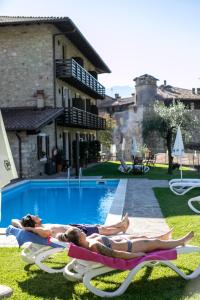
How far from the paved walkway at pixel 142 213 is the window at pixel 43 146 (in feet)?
21.8

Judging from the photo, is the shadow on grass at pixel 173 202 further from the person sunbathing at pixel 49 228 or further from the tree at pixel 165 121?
A: the tree at pixel 165 121

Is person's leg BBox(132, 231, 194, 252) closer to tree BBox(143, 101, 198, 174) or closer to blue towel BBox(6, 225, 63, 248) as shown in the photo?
blue towel BBox(6, 225, 63, 248)

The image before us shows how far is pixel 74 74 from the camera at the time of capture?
73.2ft

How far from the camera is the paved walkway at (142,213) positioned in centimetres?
732

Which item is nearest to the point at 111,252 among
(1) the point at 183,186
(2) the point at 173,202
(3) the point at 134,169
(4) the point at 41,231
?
(4) the point at 41,231

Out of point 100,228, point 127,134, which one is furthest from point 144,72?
point 100,228

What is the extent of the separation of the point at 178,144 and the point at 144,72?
32195mm

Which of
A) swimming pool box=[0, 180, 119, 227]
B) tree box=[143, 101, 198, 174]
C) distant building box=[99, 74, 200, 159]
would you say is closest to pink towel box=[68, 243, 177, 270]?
swimming pool box=[0, 180, 119, 227]

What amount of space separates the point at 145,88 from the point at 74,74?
79.4 ft

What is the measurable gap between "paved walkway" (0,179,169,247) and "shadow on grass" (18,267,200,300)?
1484mm

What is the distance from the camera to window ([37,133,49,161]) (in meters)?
19.6

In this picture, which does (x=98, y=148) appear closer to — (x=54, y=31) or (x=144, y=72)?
(x=54, y=31)

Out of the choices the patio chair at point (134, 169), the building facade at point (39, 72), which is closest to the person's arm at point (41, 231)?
the patio chair at point (134, 169)

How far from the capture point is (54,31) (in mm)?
21938
